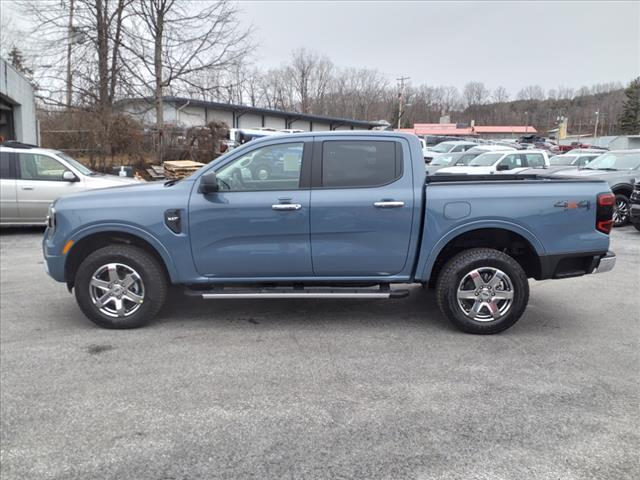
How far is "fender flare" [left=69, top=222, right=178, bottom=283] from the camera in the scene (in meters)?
4.73

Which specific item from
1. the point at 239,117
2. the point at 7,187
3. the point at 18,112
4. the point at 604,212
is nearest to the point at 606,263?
the point at 604,212

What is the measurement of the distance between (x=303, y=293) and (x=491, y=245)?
1.91 m

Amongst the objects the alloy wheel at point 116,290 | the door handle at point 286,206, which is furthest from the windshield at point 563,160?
the alloy wheel at point 116,290

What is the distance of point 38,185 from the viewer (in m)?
10.1

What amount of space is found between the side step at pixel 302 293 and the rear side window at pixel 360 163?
1.00 meters

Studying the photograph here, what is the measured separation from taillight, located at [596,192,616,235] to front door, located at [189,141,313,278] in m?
2.69

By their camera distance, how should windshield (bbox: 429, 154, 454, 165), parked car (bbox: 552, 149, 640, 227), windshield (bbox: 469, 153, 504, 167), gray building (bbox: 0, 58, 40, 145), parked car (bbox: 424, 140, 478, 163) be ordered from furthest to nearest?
parked car (bbox: 424, 140, 478, 163) < windshield (bbox: 429, 154, 454, 165) < gray building (bbox: 0, 58, 40, 145) < windshield (bbox: 469, 153, 504, 167) < parked car (bbox: 552, 149, 640, 227)

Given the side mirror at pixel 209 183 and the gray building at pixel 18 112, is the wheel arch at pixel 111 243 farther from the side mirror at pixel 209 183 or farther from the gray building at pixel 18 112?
the gray building at pixel 18 112

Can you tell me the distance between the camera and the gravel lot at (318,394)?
281 centimetres

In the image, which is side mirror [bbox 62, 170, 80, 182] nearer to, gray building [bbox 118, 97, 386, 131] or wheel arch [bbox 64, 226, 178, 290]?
wheel arch [bbox 64, 226, 178, 290]

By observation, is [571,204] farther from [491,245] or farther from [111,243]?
[111,243]

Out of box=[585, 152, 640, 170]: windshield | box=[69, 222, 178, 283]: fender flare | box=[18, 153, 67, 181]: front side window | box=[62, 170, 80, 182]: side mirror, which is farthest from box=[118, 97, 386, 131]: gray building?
box=[69, 222, 178, 283]: fender flare

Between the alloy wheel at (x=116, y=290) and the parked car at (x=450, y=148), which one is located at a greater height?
the parked car at (x=450, y=148)

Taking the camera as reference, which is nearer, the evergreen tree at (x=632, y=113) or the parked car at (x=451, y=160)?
the parked car at (x=451, y=160)
